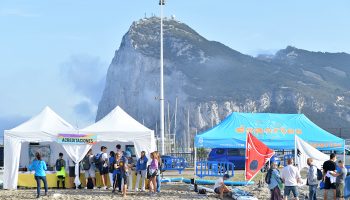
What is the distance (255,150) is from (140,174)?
12.8 feet

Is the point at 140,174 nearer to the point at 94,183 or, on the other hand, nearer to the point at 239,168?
the point at 94,183

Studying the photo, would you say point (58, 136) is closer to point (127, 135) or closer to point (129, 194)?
point (127, 135)

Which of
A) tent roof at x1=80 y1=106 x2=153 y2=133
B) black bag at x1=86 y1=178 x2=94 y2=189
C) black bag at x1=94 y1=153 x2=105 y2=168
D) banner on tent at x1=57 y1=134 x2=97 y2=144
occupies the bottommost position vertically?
black bag at x1=86 y1=178 x2=94 y2=189

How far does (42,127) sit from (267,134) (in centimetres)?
955

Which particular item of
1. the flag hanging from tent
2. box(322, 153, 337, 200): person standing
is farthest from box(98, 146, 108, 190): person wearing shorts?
box(322, 153, 337, 200): person standing

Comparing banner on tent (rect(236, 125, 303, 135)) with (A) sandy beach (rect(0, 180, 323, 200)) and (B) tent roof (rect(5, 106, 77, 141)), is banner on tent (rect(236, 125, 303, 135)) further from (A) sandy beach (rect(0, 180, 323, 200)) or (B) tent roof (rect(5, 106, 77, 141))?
(B) tent roof (rect(5, 106, 77, 141))

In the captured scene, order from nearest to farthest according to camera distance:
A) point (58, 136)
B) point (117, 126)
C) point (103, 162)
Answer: point (103, 162) → point (58, 136) → point (117, 126)

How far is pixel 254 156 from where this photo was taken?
22.8 meters

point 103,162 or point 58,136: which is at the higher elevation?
point 58,136

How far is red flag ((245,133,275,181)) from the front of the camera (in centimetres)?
2270

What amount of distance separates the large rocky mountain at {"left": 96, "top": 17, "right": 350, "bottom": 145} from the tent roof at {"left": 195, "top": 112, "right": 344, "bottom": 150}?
104532 mm

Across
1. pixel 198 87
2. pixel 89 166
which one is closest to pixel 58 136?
pixel 89 166

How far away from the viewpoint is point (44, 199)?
805 inches

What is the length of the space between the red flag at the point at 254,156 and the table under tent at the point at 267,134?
4115mm
